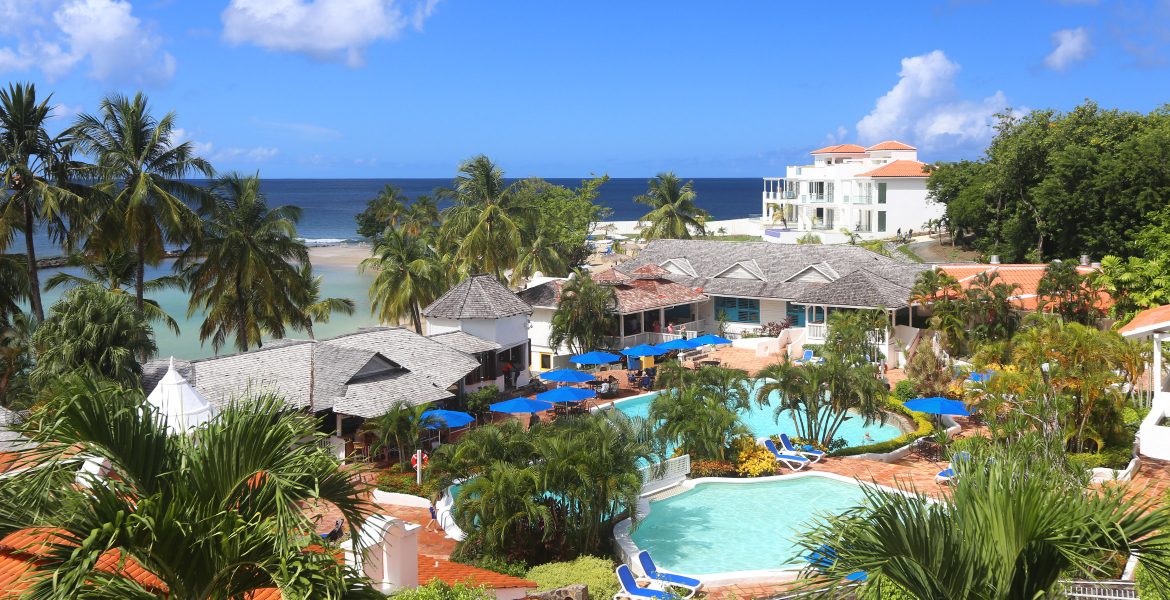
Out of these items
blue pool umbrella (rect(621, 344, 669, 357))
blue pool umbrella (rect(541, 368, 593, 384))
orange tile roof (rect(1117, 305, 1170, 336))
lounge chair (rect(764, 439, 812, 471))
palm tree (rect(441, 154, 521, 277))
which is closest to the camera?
orange tile roof (rect(1117, 305, 1170, 336))

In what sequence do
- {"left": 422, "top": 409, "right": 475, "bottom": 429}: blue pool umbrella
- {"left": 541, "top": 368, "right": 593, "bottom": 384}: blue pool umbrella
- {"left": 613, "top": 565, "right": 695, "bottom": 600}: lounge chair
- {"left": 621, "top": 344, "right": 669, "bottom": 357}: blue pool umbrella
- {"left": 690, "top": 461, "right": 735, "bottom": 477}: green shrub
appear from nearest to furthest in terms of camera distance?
1. {"left": 613, "top": 565, "right": 695, "bottom": 600}: lounge chair
2. {"left": 690, "top": 461, "right": 735, "bottom": 477}: green shrub
3. {"left": 422, "top": 409, "right": 475, "bottom": 429}: blue pool umbrella
4. {"left": 541, "top": 368, "right": 593, "bottom": 384}: blue pool umbrella
5. {"left": 621, "top": 344, "right": 669, "bottom": 357}: blue pool umbrella

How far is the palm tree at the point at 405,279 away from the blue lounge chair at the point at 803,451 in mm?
17021

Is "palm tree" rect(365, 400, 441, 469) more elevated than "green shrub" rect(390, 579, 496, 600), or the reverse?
"green shrub" rect(390, 579, 496, 600)

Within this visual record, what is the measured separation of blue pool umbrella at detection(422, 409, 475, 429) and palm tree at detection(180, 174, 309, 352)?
8.94m

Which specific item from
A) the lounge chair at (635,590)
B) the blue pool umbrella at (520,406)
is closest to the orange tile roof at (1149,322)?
the lounge chair at (635,590)

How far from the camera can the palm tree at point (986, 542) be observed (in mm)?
6312

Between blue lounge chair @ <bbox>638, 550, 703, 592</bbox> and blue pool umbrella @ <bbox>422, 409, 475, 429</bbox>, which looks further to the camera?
blue pool umbrella @ <bbox>422, 409, 475, 429</bbox>

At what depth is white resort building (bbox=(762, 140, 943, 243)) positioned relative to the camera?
215 ft

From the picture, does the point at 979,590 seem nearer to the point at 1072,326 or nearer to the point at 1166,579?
the point at 1166,579

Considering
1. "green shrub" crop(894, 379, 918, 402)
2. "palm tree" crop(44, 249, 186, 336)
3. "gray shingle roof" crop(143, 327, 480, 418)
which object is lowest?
"green shrub" crop(894, 379, 918, 402)

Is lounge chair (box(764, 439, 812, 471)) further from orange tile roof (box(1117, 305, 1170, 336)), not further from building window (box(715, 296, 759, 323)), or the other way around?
building window (box(715, 296, 759, 323))

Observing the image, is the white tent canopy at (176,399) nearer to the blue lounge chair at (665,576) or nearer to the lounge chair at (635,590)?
the lounge chair at (635,590)

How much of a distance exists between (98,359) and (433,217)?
3648 cm

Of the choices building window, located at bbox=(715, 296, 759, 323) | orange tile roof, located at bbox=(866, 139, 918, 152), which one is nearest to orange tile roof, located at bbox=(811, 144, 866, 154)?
orange tile roof, located at bbox=(866, 139, 918, 152)
